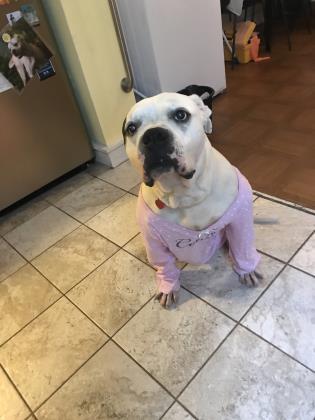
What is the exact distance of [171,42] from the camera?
7.47 feet

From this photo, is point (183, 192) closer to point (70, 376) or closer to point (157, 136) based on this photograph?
point (157, 136)

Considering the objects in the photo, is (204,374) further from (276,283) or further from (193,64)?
(193,64)

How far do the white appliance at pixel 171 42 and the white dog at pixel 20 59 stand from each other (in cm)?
70

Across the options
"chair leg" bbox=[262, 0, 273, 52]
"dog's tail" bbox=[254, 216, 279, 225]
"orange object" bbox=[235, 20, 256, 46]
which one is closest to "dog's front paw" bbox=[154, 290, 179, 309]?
"dog's tail" bbox=[254, 216, 279, 225]

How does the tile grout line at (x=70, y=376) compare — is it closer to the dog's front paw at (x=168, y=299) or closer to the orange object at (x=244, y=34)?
the dog's front paw at (x=168, y=299)

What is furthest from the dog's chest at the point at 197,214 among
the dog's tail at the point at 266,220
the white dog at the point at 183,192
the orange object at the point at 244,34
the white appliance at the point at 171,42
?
the orange object at the point at 244,34

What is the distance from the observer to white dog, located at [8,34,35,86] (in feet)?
5.80

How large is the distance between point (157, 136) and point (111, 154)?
1366 millimetres

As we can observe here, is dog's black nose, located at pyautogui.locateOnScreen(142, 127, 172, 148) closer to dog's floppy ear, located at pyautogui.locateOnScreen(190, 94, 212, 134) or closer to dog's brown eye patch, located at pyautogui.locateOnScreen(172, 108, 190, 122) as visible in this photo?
dog's brown eye patch, located at pyautogui.locateOnScreen(172, 108, 190, 122)

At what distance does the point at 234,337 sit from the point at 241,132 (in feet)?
4.74

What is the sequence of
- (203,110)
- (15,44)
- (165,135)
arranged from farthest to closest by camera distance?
1. (15,44)
2. (203,110)
3. (165,135)

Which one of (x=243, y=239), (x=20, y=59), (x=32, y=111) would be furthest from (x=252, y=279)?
(x=20, y=59)

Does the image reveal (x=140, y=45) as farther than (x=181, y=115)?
Yes

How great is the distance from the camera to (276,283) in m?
1.31
